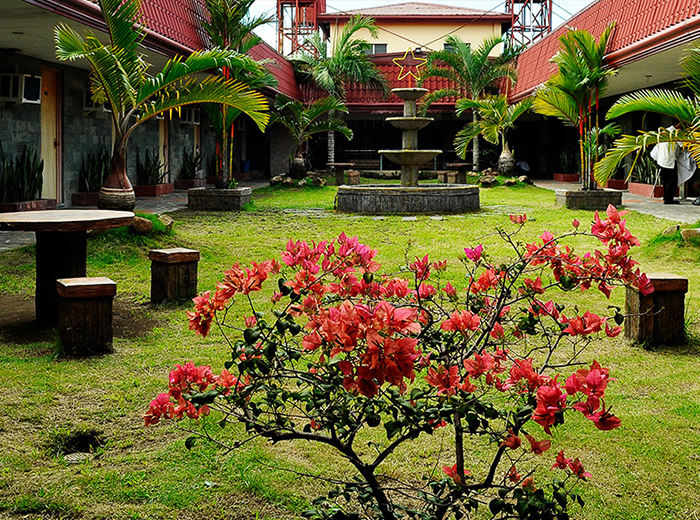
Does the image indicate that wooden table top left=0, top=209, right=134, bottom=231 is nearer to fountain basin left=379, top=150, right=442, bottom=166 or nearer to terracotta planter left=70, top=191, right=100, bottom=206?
terracotta planter left=70, top=191, right=100, bottom=206

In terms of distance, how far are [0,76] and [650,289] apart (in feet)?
35.2

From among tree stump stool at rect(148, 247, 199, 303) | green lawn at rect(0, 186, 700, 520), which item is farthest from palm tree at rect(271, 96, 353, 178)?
green lawn at rect(0, 186, 700, 520)

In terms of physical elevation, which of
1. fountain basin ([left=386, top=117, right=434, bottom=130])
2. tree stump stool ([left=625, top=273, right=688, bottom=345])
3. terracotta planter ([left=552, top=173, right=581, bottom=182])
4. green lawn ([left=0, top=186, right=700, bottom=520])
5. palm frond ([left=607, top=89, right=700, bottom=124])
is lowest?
green lawn ([left=0, top=186, right=700, bottom=520])

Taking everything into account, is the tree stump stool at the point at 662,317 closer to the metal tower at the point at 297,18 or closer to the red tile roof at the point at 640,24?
the red tile roof at the point at 640,24

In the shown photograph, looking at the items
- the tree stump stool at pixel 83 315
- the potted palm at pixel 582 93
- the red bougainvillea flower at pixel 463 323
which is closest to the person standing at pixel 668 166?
the potted palm at pixel 582 93

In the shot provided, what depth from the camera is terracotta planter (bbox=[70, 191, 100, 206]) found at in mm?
13508

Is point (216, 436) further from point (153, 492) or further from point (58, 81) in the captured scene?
point (58, 81)

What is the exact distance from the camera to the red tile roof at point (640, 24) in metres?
10.5

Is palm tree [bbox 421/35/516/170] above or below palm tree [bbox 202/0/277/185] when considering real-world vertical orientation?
above

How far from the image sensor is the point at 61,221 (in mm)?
5141

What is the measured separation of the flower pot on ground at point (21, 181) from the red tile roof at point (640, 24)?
946 centimetres

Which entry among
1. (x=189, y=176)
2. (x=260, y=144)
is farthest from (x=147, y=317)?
(x=260, y=144)

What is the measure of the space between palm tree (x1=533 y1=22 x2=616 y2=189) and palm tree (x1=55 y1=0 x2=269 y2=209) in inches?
253

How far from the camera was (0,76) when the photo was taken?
36.3 feet
